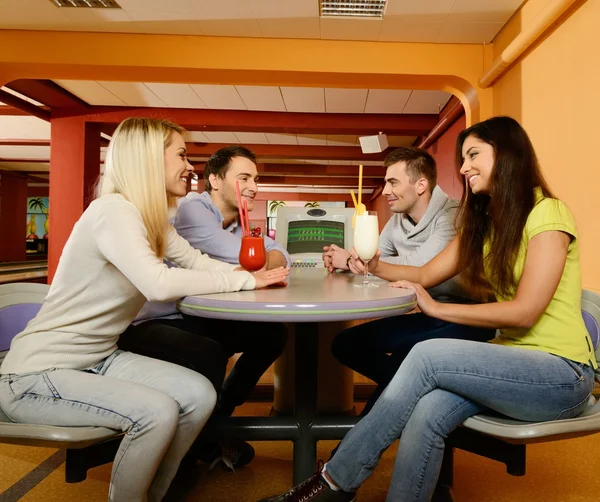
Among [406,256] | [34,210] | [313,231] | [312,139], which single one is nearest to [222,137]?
[312,139]

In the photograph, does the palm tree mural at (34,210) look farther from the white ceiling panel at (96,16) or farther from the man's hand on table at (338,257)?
the man's hand on table at (338,257)

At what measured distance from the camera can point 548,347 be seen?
4.14 feet

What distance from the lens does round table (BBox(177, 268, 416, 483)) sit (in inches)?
43.5

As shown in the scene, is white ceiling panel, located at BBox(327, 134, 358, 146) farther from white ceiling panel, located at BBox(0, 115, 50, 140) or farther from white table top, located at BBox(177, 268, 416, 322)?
white table top, located at BBox(177, 268, 416, 322)

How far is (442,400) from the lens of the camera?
3.84 feet

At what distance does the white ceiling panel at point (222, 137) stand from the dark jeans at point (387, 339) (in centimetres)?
679

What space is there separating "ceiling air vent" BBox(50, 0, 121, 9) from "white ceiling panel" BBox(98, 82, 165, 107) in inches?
69.4

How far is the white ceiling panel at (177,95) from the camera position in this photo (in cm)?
597

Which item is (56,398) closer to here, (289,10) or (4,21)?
(289,10)

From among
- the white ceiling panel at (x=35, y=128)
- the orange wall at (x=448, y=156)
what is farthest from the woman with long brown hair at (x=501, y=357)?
the white ceiling panel at (x=35, y=128)

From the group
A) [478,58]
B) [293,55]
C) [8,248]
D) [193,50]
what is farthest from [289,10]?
[8,248]

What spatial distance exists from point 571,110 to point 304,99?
3.71 meters

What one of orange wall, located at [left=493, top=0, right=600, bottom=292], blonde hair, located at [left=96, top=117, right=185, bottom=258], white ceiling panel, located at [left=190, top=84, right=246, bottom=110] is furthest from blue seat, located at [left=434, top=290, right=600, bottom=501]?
white ceiling panel, located at [left=190, top=84, right=246, bottom=110]

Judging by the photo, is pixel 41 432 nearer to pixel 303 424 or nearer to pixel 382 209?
pixel 303 424
